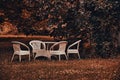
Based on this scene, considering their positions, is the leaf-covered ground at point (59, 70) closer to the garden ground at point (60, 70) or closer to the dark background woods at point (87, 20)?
the garden ground at point (60, 70)

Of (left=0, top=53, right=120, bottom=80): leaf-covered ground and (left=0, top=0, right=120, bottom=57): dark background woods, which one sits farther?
(left=0, top=0, right=120, bottom=57): dark background woods

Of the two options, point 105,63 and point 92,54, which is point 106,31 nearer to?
point 92,54

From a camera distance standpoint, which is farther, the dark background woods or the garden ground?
the dark background woods

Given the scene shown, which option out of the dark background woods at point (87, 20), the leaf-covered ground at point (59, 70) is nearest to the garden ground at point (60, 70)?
the leaf-covered ground at point (59, 70)

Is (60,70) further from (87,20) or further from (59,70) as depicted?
(87,20)

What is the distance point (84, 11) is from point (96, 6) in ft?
2.01

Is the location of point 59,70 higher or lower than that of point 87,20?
lower

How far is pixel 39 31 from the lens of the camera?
67.4 feet

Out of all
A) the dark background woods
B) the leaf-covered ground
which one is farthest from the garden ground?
the dark background woods

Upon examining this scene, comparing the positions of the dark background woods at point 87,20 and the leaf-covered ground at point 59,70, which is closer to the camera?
the leaf-covered ground at point 59,70

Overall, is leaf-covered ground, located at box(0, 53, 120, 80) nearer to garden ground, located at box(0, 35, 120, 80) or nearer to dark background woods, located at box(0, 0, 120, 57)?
garden ground, located at box(0, 35, 120, 80)

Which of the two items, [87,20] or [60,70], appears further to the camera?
[87,20]

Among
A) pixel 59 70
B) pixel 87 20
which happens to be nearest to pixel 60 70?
pixel 59 70

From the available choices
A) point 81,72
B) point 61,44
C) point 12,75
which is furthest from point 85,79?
point 61,44
